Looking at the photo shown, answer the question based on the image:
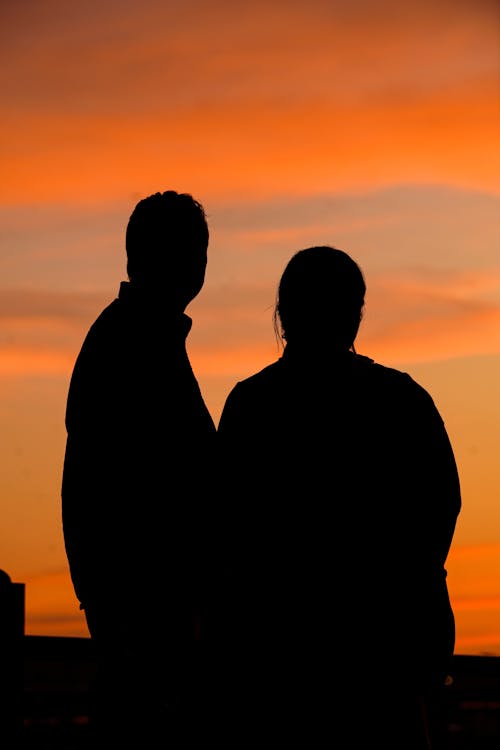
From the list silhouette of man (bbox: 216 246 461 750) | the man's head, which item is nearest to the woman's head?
silhouette of man (bbox: 216 246 461 750)

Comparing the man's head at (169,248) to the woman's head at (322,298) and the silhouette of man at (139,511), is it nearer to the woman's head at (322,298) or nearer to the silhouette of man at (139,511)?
the silhouette of man at (139,511)

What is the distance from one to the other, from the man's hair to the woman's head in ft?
0.84

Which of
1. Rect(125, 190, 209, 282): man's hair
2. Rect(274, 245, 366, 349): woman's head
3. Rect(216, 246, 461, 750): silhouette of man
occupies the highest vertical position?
Rect(125, 190, 209, 282): man's hair

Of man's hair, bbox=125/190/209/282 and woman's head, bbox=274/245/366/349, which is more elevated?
man's hair, bbox=125/190/209/282

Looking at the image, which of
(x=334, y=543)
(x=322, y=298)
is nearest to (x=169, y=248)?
(x=322, y=298)

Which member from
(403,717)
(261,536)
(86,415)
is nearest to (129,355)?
(86,415)

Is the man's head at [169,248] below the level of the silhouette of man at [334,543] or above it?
above

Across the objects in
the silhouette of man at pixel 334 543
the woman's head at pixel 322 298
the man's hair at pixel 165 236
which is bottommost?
the silhouette of man at pixel 334 543

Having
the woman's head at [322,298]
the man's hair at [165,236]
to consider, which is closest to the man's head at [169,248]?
the man's hair at [165,236]

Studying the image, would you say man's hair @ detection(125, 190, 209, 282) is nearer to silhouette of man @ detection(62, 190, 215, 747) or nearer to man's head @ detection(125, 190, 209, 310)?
man's head @ detection(125, 190, 209, 310)

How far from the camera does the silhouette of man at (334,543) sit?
99.2 inches

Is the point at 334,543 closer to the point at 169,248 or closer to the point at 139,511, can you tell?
the point at 139,511

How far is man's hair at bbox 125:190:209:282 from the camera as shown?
275 cm

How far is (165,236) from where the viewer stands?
2.75m
